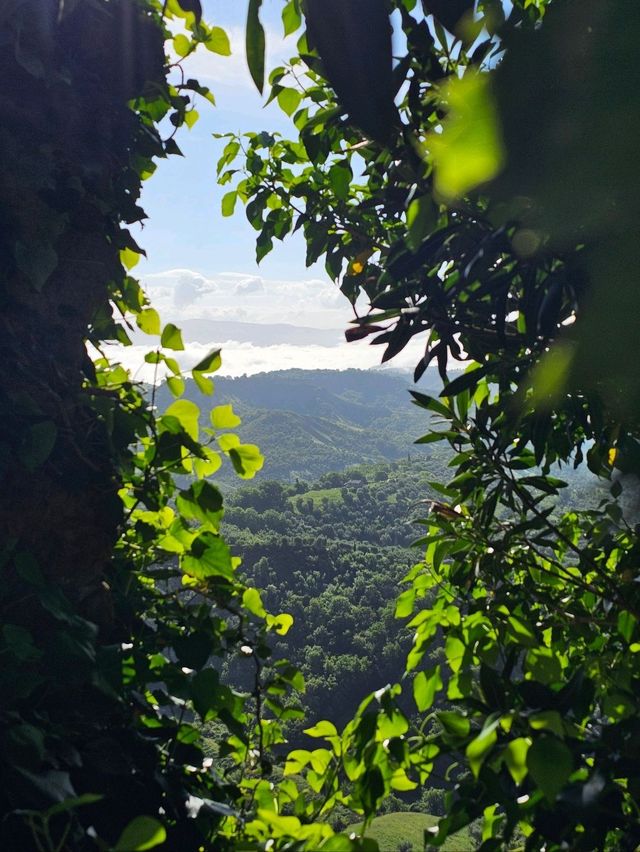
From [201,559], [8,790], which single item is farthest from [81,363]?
[8,790]

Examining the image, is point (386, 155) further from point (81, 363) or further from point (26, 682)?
point (26, 682)

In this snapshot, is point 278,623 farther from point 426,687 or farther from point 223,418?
point 223,418

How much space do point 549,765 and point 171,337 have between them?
96cm

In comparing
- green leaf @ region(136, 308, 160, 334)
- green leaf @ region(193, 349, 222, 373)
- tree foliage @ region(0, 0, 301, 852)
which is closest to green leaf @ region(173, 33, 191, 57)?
tree foliage @ region(0, 0, 301, 852)

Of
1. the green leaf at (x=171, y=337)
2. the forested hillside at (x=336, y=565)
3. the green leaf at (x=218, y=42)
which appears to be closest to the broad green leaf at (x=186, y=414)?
the green leaf at (x=171, y=337)

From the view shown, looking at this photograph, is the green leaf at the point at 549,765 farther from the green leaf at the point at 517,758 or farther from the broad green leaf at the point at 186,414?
the broad green leaf at the point at 186,414

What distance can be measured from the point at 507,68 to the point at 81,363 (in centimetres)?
111

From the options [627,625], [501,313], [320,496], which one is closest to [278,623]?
[627,625]

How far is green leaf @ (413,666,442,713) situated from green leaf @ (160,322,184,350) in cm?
77

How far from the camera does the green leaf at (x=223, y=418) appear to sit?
125cm

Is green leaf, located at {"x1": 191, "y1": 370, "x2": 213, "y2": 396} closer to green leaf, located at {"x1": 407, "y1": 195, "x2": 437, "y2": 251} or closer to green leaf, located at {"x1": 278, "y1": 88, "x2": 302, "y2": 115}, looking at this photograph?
green leaf, located at {"x1": 407, "y1": 195, "x2": 437, "y2": 251}

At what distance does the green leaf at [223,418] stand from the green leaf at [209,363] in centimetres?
7

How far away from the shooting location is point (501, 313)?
102cm

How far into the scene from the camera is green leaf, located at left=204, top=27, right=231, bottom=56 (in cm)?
153
